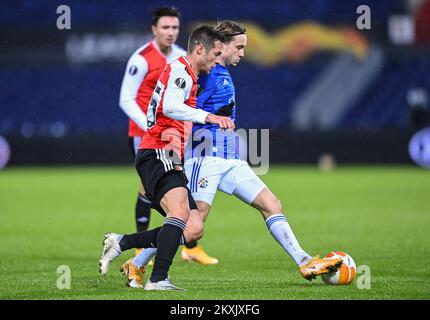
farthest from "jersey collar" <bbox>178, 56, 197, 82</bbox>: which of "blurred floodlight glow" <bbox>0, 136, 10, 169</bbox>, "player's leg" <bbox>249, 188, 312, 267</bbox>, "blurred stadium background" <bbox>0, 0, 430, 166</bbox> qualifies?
"blurred stadium background" <bbox>0, 0, 430, 166</bbox>

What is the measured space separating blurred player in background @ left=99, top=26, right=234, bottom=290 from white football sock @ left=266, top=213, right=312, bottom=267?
66cm

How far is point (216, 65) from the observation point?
779cm

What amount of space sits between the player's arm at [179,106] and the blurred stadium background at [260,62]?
1940cm

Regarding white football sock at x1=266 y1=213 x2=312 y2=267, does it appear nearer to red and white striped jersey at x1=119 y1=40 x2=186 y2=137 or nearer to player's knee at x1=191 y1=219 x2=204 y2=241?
player's knee at x1=191 y1=219 x2=204 y2=241

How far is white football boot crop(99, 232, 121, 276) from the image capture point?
7.12 metres

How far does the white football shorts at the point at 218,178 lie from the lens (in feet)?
24.9

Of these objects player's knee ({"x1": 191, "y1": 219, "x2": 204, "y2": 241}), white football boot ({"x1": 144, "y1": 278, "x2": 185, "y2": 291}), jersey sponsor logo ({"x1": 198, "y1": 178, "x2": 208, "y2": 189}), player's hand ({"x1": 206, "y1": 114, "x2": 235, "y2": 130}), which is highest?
player's hand ({"x1": 206, "y1": 114, "x2": 235, "y2": 130})

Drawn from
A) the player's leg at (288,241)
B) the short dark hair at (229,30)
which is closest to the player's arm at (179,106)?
the short dark hair at (229,30)

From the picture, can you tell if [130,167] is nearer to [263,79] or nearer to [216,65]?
[263,79]

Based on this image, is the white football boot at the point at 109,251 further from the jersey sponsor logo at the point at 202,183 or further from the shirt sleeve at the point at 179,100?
the shirt sleeve at the point at 179,100

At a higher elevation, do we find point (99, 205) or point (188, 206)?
point (188, 206)

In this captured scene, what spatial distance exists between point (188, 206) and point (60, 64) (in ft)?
75.1

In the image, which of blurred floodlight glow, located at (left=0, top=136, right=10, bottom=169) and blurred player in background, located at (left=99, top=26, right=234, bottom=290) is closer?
blurred player in background, located at (left=99, top=26, right=234, bottom=290)
